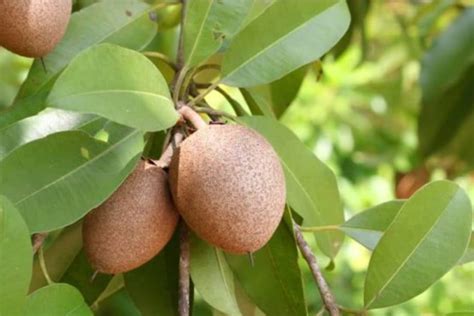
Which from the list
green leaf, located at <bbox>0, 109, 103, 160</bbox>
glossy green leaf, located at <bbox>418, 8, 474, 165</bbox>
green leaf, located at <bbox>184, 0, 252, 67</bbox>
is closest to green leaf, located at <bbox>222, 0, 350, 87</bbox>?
green leaf, located at <bbox>184, 0, 252, 67</bbox>

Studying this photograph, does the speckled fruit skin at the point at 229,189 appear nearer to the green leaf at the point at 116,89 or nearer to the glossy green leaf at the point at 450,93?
the green leaf at the point at 116,89

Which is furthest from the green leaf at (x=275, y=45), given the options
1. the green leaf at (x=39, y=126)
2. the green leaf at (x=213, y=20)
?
the green leaf at (x=39, y=126)

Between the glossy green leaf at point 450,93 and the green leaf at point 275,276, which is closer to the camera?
the green leaf at point 275,276

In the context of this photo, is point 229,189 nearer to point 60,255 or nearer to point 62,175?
point 62,175

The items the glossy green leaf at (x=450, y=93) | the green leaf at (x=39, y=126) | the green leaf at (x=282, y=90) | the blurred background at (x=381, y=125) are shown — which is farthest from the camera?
the blurred background at (x=381, y=125)

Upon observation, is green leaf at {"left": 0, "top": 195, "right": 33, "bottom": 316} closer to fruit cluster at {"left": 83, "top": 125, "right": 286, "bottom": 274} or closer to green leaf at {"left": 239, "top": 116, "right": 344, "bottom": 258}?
fruit cluster at {"left": 83, "top": 125, "right": 286, "bottom": 274}

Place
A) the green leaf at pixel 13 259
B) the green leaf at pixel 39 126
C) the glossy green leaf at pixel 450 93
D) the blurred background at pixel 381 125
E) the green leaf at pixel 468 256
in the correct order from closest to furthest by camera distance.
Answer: the green leaf at pixel 13 259, the green leaf at pixel 39 126, the green leaf at pixel 468 256, the glossy green leaf at pixel 450 93, the blurred background at pixel 381 125

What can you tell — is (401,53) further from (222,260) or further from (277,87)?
(222,260)
